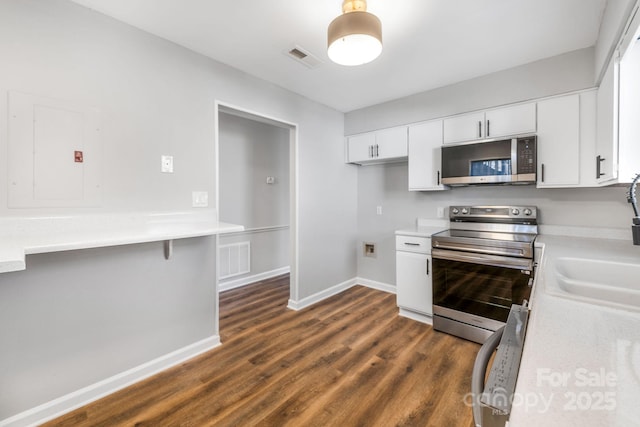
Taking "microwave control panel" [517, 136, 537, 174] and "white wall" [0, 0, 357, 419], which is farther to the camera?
"microwave control panel" [517, 136, 537, 174]

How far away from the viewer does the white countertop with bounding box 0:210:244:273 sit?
1.23m

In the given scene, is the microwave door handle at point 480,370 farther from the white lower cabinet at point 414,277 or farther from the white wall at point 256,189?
the white wall at point 256,189

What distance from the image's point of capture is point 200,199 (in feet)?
7.41

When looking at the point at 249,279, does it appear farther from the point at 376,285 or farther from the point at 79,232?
the point at 79,232

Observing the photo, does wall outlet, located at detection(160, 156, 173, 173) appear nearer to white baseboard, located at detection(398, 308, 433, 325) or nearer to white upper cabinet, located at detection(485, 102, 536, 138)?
white baseboard, located at detection(398, 308, 433, 325)

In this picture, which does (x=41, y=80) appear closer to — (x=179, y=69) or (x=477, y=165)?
(x=179, y=69)

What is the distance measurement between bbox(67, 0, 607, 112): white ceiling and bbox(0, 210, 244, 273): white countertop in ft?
4.32

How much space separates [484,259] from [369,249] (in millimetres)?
1719

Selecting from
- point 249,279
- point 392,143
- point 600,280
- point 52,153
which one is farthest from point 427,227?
point 52,153

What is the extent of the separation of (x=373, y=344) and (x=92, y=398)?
1.98 metres

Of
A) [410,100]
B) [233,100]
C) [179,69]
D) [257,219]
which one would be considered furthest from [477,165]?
[257,219]

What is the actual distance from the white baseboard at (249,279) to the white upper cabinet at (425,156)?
2480 millimetres

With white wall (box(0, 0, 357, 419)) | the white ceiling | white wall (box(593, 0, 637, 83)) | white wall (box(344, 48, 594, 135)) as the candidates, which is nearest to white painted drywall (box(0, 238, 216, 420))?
white wall (box(0, 0, 357, 419))

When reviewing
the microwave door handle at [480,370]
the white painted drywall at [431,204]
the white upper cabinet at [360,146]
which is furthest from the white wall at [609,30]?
the white upper cabinet at [360,146]
